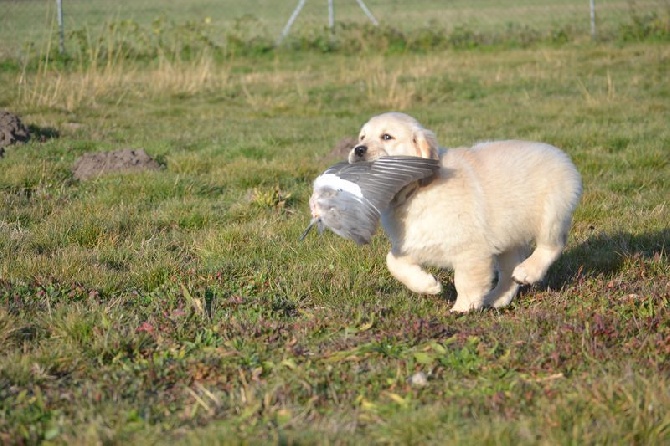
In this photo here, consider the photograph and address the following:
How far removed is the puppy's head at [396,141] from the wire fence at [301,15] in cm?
A: 1064

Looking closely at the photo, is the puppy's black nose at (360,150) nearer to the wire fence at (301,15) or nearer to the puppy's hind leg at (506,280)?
the puppy's hind leg at (506,280)

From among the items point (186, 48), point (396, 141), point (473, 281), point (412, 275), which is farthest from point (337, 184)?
point (186, 48)

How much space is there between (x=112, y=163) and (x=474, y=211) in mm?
4246

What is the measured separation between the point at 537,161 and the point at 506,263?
63cm

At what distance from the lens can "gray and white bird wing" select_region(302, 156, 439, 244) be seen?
13.3ft

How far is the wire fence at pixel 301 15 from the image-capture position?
18.6 m

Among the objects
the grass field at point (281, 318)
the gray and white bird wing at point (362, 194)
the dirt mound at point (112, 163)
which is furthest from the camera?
the dirt mound at point (112, 163)

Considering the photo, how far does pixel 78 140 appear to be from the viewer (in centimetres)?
923

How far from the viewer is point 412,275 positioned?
4.42 m

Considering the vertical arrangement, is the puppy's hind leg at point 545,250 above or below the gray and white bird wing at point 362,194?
below

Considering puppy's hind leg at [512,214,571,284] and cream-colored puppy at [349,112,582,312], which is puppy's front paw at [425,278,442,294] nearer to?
cream-colored puppy at [349,112,582,312]

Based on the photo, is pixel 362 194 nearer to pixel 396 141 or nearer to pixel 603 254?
pixel 396 141

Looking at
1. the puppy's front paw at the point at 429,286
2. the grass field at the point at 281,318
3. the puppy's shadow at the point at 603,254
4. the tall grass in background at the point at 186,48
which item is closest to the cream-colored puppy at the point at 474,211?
the puppy's front paw at the point at 429,286

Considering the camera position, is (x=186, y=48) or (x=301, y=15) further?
(x=301, y=15)
